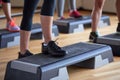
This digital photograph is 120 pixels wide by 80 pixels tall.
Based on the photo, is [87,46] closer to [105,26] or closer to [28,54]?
[28,54]

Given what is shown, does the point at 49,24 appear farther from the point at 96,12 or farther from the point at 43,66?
the point at 96,12

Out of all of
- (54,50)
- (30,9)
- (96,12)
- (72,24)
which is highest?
(30,9)

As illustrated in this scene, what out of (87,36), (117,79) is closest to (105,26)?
(87,36)

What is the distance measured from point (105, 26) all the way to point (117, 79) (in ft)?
7.05

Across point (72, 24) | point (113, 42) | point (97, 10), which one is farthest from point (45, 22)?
point (72, 24)

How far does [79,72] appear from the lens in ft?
7.36

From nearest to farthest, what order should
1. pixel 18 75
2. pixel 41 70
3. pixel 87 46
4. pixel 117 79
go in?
pixel 41 70 < pixel 18 75 < pixel 117 79 < pixel 87 46

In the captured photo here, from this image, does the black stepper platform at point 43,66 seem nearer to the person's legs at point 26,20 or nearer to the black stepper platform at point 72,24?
the person's legs at point 26,20

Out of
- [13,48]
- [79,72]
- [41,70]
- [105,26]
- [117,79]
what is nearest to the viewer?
[41,70]

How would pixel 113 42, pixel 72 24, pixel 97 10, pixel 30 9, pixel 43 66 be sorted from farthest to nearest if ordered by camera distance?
pixel 72 24
pixel 97 10
pixel 113 42
pixel 30 9
pixel 43 66

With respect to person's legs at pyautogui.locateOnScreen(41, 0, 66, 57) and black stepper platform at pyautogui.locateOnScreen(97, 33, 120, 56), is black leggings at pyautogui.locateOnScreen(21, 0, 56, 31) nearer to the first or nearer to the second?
person's legs at pyautogui.locateOnScreen(41, 0, 66, 57)

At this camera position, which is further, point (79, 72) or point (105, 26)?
point (105, 26)

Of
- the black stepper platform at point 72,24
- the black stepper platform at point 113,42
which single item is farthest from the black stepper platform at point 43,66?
the black stepper platform at point 72,24

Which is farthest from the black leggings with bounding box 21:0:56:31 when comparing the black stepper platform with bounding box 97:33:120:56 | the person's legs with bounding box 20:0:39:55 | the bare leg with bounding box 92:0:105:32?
the bare leg with bounding box 92:0:105:32
